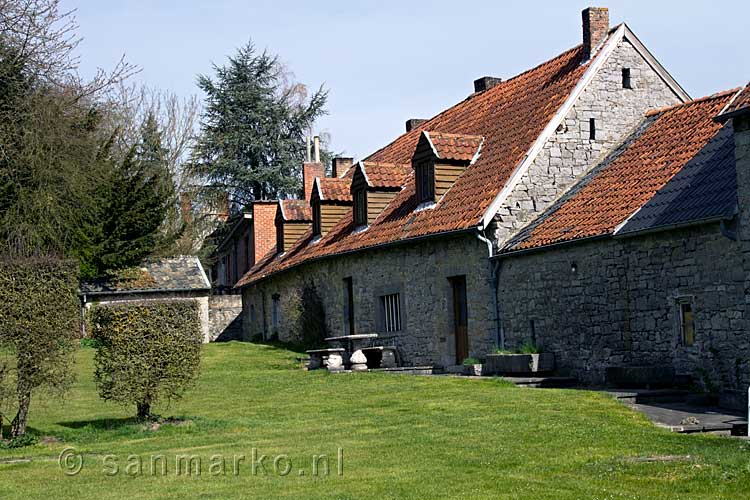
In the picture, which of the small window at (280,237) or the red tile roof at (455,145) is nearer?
the red tile roof at (455,145)

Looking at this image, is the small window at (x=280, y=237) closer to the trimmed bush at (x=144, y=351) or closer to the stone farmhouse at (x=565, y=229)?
the stone farmhouse at (x=565, y=229)

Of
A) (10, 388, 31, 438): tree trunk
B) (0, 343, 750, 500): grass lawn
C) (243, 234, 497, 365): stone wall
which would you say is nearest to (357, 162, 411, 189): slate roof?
(243, 234, 497, 365): stone wall

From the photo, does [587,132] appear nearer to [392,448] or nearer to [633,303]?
[633,303]

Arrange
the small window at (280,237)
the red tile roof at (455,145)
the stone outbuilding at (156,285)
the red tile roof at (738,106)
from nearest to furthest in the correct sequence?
the red tile roof at (738,106) < the red tile roof at (455,145) < the small window at (280,237) < the stone outbuilding at (156,285)

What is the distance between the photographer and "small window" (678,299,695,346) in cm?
1812

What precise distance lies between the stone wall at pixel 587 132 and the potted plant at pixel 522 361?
2595 mm

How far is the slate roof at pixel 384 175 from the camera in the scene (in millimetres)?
29141

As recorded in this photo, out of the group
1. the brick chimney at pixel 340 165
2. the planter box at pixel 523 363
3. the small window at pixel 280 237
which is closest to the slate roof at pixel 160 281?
the small window at pixel 280 237

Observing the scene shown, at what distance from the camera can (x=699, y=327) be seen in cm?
1780

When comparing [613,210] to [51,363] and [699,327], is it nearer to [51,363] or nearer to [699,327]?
[699,327]

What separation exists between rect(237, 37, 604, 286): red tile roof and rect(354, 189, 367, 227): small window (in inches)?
16.8

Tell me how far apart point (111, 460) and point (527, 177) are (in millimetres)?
12809

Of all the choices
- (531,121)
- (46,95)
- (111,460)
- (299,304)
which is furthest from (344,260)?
(111,460)

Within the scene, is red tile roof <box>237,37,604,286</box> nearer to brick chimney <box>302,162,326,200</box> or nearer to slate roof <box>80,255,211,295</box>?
slate roof <box>80,255,211,295</box>
